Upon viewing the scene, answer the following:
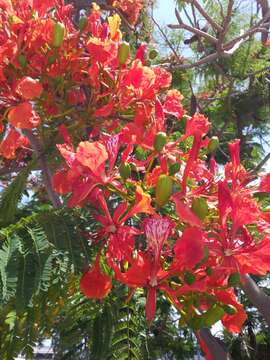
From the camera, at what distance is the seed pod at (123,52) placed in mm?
1550

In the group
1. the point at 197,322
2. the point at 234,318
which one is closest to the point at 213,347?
the point at 234,318

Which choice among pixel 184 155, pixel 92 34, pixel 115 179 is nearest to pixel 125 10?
pixel 92 34

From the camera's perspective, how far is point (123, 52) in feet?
5.10

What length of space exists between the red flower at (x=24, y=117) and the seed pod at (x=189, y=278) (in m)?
0.64

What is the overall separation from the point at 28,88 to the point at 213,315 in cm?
77

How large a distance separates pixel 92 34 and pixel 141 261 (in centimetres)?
81

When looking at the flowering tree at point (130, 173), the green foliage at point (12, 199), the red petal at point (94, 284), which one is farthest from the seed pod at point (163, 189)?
the green foliage at point (12, 199)

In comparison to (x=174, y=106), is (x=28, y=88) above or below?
below

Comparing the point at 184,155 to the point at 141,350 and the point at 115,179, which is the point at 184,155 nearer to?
the point at 115,179

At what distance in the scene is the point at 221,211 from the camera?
1.14 metres

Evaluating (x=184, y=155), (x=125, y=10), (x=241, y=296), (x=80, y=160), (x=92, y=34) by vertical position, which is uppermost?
(x=125, y=10)

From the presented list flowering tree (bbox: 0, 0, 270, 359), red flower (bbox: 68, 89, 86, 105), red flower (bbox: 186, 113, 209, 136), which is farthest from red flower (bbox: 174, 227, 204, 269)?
red flower (bbox: 68, 89, 86, 105)

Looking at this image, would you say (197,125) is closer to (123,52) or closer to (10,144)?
(123,52)

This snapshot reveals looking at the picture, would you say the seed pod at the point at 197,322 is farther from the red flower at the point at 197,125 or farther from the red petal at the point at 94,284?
the red flower at the point at 197,125
